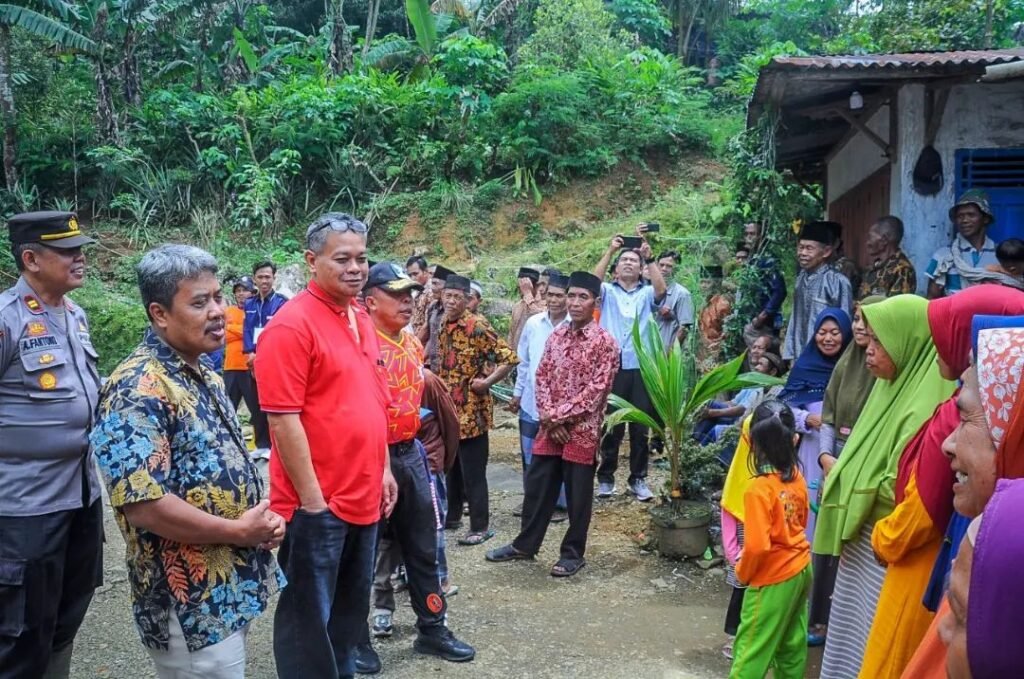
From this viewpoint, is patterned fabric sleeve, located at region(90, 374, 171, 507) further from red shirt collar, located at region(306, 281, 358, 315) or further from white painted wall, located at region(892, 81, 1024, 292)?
white painted wall, located at region(892, 81, 1024, 292)

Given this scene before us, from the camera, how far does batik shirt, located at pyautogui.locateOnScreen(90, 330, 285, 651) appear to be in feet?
7.84

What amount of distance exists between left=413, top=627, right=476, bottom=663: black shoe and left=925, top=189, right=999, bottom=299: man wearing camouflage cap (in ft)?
13.4

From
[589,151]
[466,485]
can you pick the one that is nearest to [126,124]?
[589,151]

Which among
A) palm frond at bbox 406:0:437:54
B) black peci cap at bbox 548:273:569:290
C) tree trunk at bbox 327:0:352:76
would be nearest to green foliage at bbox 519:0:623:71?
palm frond at bbox 406:0:437:54

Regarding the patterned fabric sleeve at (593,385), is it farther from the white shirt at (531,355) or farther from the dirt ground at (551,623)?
the dirt ground at (551,623)

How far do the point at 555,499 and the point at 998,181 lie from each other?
4.14 m

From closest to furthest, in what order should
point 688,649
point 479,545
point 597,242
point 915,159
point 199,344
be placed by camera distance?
point 199,344 < point 688,649 < point 479,545 < point 915,159 < point 597,242

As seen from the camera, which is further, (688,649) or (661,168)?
(661,168)

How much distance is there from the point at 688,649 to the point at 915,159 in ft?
13.9

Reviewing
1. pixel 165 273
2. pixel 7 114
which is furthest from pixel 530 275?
pixel 7 114

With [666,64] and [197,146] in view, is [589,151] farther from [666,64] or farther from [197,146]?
[197,146]

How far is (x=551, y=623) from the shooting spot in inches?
188

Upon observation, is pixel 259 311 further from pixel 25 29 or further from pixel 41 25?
pixel 25 29

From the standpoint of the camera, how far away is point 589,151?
54.6ft
